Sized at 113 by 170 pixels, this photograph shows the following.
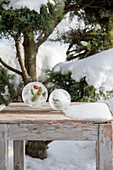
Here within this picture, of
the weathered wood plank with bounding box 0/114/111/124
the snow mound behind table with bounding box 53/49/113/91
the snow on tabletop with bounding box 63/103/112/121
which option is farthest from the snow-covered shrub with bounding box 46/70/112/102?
the weathered wood plank with bounding box 0/114/111/124

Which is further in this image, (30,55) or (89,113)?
(30,55)

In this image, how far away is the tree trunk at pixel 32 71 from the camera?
2076 mm

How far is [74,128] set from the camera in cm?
94

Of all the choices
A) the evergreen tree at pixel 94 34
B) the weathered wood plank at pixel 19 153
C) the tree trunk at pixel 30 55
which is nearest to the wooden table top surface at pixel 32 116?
the weathered wood plank at pixel 19 153

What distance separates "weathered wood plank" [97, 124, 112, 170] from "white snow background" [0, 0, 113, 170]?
78 cm

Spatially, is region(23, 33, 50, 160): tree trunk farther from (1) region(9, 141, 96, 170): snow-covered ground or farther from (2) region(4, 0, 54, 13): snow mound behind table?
(2) region(4, 0, 54, 13): snow mound behind table

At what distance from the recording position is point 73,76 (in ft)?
5.92

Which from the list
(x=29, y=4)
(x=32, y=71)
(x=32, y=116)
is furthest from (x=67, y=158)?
(x=29, y=4)

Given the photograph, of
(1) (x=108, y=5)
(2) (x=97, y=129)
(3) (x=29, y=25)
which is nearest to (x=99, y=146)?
(2) (x=97, y=129)

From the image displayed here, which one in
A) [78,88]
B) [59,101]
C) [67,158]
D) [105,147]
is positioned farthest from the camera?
[67,158]

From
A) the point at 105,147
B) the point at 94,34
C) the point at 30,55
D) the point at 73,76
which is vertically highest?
the point at 94,34

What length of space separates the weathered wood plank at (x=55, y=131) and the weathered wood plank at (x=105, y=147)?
29mm

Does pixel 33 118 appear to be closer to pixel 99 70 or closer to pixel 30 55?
pixel 99 70

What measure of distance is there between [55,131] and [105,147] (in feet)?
0.72
